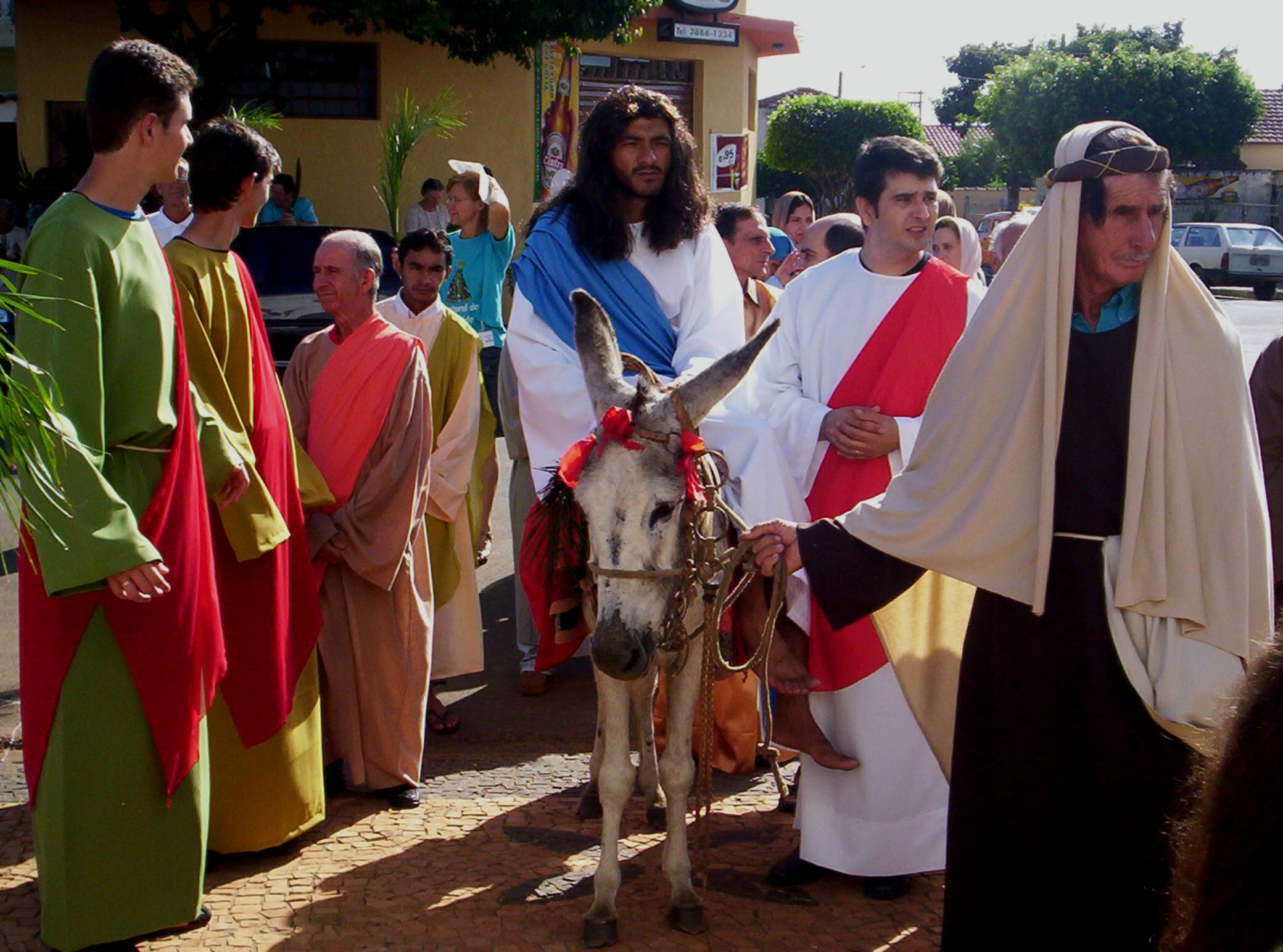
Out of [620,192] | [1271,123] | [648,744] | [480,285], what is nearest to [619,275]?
[620,192]

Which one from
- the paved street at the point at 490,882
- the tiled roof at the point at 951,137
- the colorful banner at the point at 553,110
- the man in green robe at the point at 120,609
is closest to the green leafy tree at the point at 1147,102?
the tiled roof at the point at 951,137

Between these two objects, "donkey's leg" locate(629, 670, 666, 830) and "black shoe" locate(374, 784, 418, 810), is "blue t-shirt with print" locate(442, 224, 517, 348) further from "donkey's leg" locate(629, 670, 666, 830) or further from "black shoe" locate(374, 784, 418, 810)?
"donkey's leg" locate(629, 670, 666, 830)

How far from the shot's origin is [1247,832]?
1.60m

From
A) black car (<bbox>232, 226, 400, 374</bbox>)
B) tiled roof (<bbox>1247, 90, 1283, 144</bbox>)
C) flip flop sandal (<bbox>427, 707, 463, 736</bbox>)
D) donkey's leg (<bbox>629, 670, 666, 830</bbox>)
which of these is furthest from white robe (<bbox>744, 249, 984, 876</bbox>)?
tiled roof (<bbox>1247, 90, 1283, 144</bbox>)

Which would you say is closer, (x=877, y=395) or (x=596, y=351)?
(x=596, y=351)

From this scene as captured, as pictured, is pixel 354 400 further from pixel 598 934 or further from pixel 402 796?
pixel 598 934

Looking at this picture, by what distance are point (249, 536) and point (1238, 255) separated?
3481cm

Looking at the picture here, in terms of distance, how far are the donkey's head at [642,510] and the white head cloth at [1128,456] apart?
0.69 meters

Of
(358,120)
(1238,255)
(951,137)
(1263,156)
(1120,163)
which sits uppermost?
(951,137)

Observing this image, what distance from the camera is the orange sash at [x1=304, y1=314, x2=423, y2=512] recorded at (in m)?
5.51

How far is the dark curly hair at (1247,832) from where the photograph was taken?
1.58 metres

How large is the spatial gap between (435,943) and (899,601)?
1773 mm

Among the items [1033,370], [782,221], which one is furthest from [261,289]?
[1033,370]

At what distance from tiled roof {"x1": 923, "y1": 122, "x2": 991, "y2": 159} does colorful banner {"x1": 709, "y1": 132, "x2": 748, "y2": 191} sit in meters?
51.3
